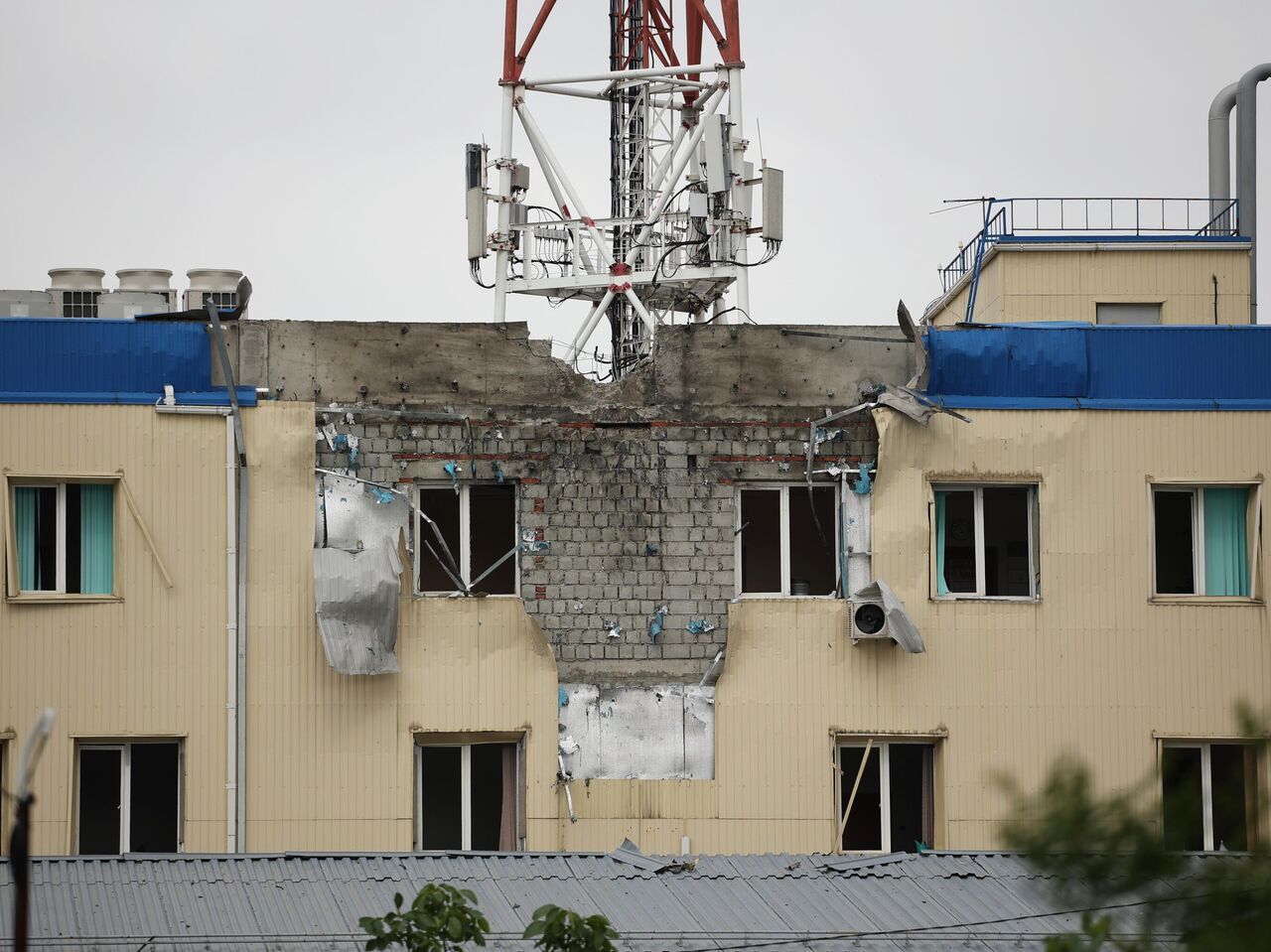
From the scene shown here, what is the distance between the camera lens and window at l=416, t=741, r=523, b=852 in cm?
2119

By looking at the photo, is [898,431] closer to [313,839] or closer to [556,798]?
[556,798]

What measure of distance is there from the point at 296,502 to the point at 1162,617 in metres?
9.66

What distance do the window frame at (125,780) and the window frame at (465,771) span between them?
96.8 inches

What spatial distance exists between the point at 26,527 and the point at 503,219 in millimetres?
11867

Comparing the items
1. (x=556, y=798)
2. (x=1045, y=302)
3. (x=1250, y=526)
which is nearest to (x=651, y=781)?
(x=556, y=798)

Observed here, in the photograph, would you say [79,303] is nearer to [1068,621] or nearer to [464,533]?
[464,533]

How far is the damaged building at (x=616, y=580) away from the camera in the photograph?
20.6m

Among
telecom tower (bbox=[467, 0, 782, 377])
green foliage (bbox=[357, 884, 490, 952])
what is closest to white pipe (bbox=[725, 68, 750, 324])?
telecom tower (bbox=[467, 0, 782, 377])

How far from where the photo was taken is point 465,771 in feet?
69.8

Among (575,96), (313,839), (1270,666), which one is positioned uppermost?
(575,96)

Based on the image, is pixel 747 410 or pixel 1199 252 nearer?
pixel 747 410

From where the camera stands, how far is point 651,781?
827 inches

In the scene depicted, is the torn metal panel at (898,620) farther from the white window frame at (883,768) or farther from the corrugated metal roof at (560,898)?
the corrugated metal roof at (560,898)

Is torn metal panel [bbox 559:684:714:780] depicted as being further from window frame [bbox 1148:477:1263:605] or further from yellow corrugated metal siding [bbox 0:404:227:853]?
window frame [bbox 1148:477:1263:605]
